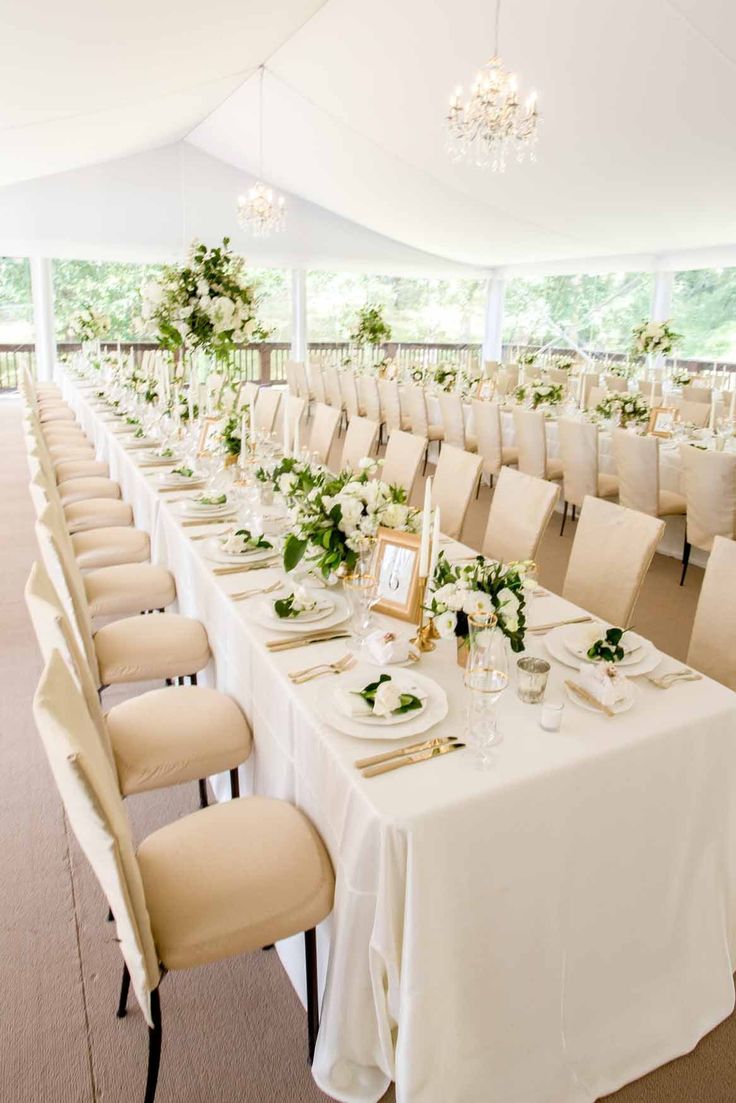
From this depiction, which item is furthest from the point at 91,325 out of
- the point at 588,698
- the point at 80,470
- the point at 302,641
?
the point at 588,698

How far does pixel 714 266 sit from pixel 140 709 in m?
11.8

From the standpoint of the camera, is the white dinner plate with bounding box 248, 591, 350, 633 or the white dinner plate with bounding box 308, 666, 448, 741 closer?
the white dinner plate with bounding box 308, 666, 448, 741

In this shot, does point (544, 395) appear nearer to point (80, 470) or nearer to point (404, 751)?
point (80, 470)

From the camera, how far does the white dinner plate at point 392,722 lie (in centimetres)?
169

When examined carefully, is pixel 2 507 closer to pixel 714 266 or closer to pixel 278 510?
pixel 278 510

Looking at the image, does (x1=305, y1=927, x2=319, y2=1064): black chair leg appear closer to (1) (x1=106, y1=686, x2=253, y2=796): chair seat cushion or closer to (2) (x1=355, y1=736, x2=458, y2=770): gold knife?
(2) (x1=355, y1=736, x2=458, y2=770): gold knife

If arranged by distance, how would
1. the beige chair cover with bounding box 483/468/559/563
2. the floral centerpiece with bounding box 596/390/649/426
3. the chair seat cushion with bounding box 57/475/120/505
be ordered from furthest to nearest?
the floral centerpiece with bounding box 596/390/649/426 → the chair seat cushion with bounding box 57/475/120/505 → the beige chair cover with bounding box 483/468/559/563

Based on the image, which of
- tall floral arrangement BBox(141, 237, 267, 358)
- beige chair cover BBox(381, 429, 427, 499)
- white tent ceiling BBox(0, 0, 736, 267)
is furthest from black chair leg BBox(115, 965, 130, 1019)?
white tent ceiling BBox(0, 0, 736, 267)

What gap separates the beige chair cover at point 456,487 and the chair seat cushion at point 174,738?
1.80 m

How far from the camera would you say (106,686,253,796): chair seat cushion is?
216cm

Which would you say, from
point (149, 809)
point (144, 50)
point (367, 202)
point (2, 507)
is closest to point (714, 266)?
point (367, 202)

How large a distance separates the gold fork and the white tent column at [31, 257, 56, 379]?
1290 cm

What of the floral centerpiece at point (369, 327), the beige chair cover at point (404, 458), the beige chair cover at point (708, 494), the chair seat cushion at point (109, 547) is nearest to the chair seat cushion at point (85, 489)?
the chair seat cushion at point (109, 547)

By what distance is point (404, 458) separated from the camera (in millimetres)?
4527
